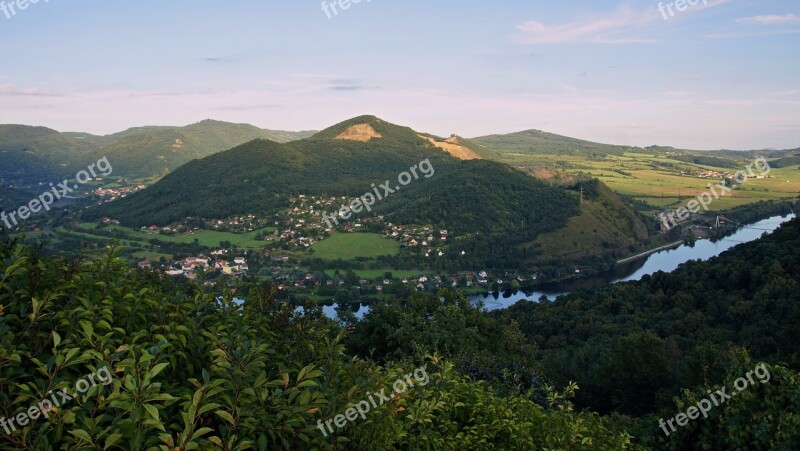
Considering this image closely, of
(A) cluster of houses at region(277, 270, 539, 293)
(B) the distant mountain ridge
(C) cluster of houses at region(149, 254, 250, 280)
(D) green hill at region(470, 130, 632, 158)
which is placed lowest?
(A) cluster of houses at region(277, 270, 539, 293)

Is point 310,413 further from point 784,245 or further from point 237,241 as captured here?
point 237,241

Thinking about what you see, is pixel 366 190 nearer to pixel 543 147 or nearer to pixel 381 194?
pixel 381 194

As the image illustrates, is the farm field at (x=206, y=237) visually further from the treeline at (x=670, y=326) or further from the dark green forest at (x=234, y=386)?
the dark green forest at (x=234, y=386)

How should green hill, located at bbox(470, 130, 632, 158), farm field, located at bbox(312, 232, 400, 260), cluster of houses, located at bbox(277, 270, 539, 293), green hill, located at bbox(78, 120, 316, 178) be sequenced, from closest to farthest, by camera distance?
cluster of houses, located at bbox(277, 270, 539, 293) → farm field, located at bbox(312, 232, 400, 260) → green hill, located at bbox(78, 120, 316, 178) → green hill, located at bbox(470, 130, 632, 158)

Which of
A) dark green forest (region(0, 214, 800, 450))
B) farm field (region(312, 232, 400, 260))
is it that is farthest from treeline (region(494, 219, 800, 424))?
farm field (region(312, 232, 400, 260))

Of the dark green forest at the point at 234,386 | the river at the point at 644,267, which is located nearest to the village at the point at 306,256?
the river at the point at 644,267

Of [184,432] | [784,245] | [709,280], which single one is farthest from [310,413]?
[784,245]

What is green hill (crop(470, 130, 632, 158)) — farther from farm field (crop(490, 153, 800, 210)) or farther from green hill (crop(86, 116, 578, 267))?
green hill (crop(86, 116, 578, 267))

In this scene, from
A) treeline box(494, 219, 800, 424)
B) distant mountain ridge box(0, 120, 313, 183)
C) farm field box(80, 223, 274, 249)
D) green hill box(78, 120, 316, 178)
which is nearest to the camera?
treeline box(494, 219, 800, 424)
